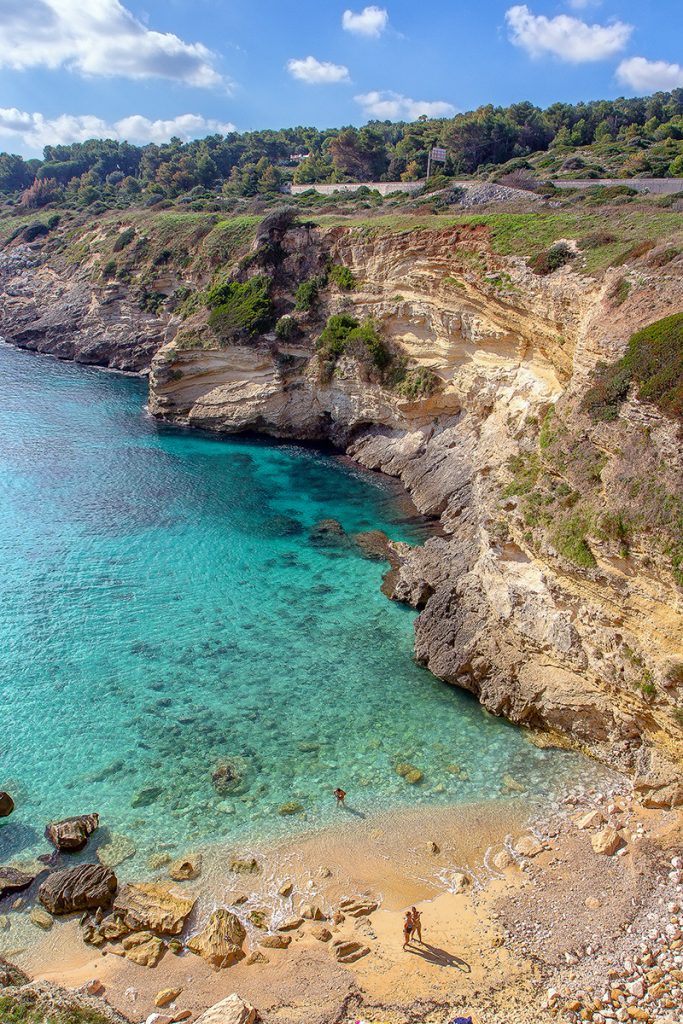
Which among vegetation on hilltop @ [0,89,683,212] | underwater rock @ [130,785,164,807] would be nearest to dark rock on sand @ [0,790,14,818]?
underwater rock @ [130,785,164,807]

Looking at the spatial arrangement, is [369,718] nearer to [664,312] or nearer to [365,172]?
[664,312]

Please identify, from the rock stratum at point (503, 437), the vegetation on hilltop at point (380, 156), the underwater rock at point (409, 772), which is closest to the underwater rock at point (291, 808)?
the underwater rock at point (409, 772)

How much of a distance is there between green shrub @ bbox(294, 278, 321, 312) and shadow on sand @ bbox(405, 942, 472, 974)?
37712 mm

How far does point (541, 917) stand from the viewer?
42.4 feet

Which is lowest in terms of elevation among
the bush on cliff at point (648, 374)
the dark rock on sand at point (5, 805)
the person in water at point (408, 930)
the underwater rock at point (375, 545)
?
the dark rock on sand at point (5, 805)

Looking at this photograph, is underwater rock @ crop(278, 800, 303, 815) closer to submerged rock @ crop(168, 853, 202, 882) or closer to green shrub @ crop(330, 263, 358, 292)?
submerged rock @ crop(168, 853, 202, 882)

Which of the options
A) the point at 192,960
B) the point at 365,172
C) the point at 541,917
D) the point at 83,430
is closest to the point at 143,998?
the point at 192,960

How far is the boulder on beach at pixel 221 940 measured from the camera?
1214 cm

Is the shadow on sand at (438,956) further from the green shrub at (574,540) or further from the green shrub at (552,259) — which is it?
the green shrub at (552,259)

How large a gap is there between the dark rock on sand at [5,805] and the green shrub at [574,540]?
16.1m

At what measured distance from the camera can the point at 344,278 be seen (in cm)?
4084

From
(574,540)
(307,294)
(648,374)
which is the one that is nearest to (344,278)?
(307,294)

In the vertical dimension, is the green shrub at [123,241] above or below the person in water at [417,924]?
above

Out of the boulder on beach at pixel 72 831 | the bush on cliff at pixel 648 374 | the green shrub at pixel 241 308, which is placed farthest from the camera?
the green shrub at pixel 241 308
